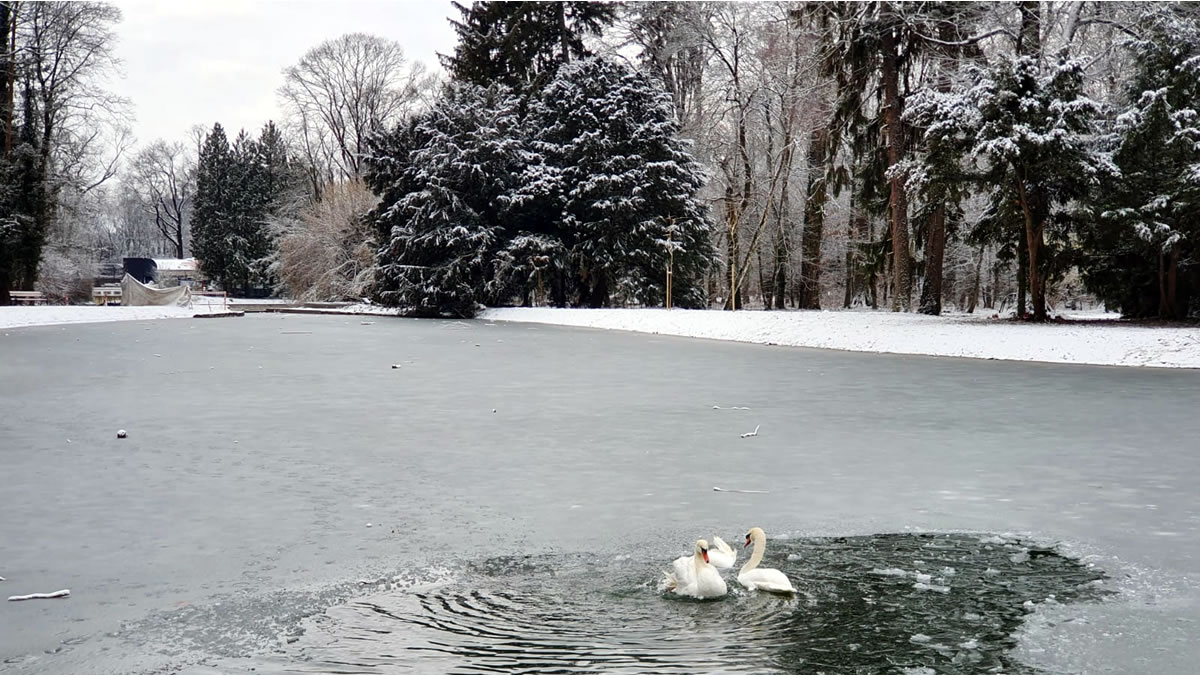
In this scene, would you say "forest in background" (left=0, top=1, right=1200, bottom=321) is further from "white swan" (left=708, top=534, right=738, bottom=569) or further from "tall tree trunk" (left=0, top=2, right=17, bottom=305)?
"white swan" (left=708, top=534, right=738, bottom=569)

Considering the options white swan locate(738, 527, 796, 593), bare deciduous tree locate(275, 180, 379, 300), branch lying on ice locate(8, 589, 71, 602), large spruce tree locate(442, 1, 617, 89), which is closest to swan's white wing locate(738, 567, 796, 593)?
white swan locate(738, 527, 796, 593)

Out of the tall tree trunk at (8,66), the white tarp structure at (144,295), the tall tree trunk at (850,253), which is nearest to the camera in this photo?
the tall tree trunk at (8,66)

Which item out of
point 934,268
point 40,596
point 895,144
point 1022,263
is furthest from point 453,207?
point 40,596

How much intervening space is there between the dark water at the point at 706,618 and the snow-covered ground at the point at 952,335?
14.2m

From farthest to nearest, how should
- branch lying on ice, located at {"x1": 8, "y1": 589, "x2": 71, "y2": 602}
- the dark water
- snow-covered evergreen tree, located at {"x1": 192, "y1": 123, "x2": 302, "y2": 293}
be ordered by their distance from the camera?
1. snow-covered evergreen tree, located at {"x1": 192, "y1": 123, "x2": 302, "y2": 293}
2. branch lying on ice, located at {"x1": 8, "y1": 589, "x2": 71, "y2": 602}
3. the dark water

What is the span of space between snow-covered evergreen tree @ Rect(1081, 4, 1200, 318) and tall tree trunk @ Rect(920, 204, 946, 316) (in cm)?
412

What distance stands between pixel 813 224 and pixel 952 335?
21615 millimetres

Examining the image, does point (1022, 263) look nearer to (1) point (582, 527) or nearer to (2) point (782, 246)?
(2) point (782, 246)

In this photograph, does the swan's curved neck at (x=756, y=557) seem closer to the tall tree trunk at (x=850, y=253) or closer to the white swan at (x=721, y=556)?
the white swan at (x=721, y=556)

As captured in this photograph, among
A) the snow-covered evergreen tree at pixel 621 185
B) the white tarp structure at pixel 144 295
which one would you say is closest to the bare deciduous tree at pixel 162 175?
the white tarp structure at pixel 144 295

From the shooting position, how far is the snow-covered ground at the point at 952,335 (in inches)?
700

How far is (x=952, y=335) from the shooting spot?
2055 cm

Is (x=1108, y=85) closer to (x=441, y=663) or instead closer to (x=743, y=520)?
(x=743, y=520)

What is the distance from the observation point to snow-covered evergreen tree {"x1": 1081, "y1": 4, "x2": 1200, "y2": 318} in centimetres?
2145
